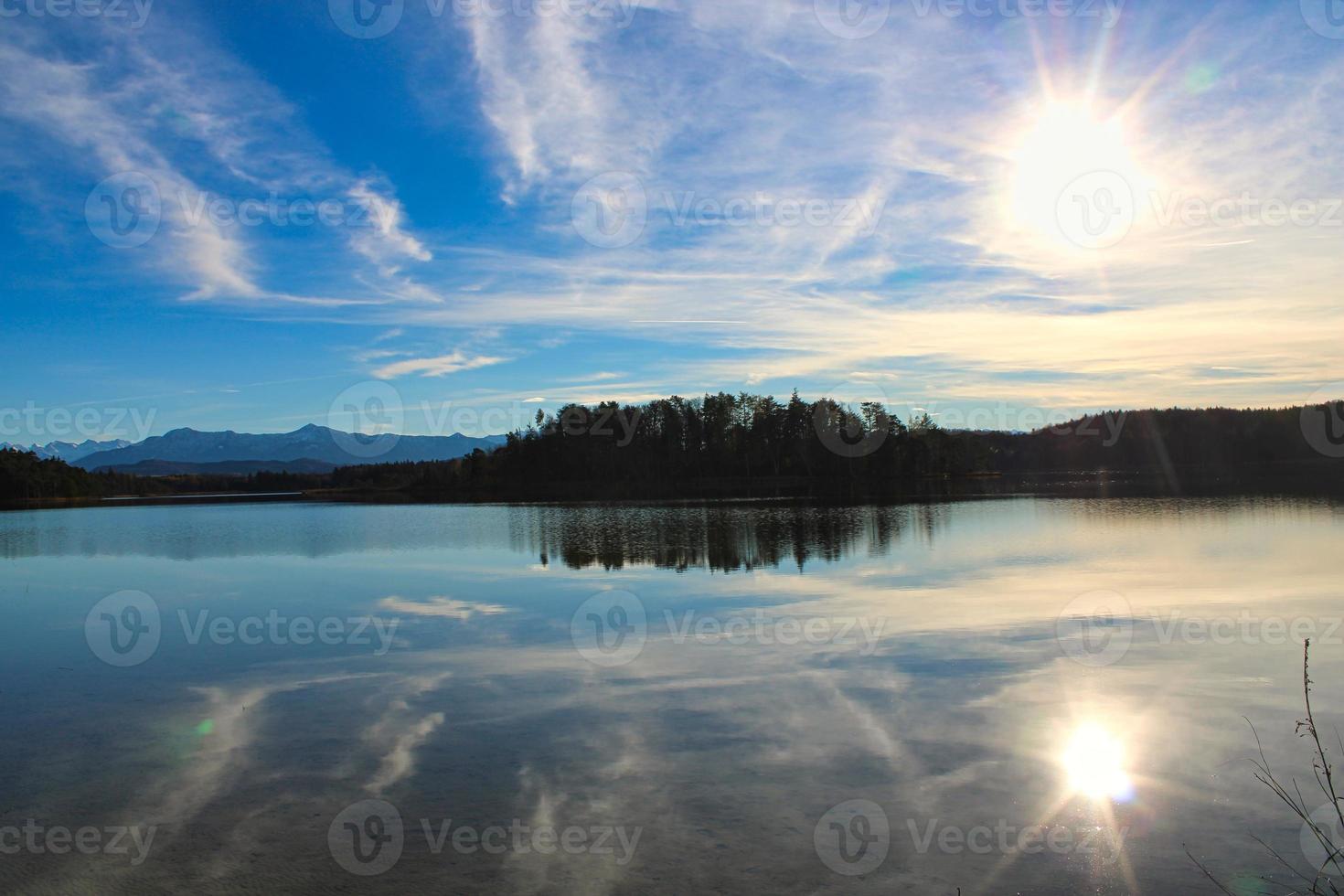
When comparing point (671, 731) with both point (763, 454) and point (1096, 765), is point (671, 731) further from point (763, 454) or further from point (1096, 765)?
point (763, 454)

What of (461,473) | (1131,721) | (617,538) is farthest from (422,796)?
(461,473)

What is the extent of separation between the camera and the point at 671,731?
815cm

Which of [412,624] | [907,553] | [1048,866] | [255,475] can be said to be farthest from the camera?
[255,475]

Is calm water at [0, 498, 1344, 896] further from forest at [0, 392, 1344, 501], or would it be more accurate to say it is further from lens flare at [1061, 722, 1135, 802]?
forest at [0, 392, 1344, 501]

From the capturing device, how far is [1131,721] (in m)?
8.09

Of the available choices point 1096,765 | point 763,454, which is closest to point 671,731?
point 1096,765

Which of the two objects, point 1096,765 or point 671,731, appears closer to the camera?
point 1096,765

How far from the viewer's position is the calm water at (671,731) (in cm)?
560

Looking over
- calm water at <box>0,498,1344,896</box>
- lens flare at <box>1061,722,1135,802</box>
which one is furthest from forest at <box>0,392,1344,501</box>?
lens flare at <box>1061,722,1135,802</box>

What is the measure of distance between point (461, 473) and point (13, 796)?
383 ft

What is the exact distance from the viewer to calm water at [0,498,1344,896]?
18.4 ft

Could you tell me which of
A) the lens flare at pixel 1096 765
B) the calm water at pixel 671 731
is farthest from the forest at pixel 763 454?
the lens flare at pixel 1096 765

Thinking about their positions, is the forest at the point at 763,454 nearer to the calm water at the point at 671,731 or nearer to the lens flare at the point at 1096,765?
the calm water at the point at 671,731

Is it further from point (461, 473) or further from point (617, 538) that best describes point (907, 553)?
point (461, 473)
